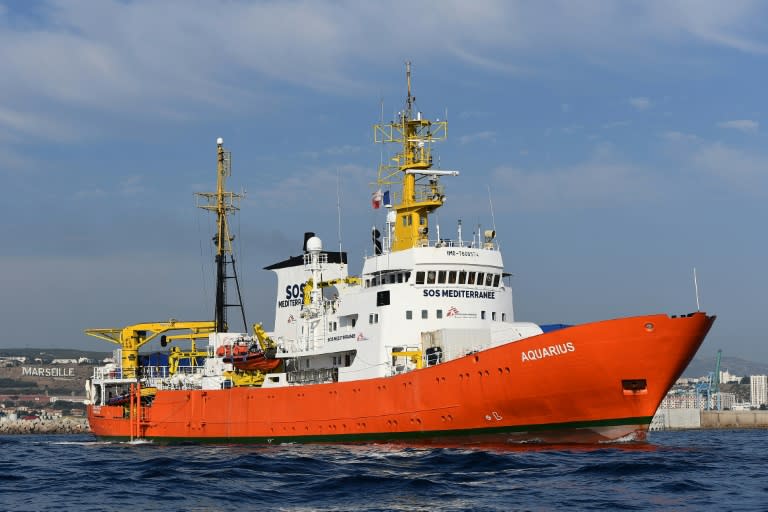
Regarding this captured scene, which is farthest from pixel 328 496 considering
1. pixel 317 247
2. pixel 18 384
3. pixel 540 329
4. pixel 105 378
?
pixel 18 384

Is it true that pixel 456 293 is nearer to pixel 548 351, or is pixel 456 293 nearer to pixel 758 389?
pixel 548 351

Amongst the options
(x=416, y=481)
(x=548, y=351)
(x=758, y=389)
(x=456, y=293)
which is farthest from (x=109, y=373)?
(x=758, y=389)

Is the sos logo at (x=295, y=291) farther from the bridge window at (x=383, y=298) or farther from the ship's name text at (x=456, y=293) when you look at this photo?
the ship's name text at (x=456, y=293)

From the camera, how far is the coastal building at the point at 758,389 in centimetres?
18338

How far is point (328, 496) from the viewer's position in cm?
2116

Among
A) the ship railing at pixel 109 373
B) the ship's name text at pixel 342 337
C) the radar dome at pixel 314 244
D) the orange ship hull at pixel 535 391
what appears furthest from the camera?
the ship railing at pixel 109 373

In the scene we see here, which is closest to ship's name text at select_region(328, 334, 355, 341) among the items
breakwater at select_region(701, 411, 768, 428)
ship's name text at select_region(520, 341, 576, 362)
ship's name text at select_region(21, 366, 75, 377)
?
ship's name text at select_region(520, 341, 576, 362)

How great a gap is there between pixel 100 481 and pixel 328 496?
7593 millimetres

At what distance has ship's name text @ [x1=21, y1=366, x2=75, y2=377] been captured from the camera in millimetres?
190625

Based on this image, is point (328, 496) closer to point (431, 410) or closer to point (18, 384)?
point (431, 410)

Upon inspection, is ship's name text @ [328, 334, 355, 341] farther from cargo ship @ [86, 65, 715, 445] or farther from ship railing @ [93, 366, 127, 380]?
ship railing @ [93, 366, 127, 380]

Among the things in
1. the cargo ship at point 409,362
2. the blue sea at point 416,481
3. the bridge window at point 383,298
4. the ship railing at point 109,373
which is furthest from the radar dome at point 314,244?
the ship railing at point 109,373

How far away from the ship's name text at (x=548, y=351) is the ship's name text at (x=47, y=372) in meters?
176

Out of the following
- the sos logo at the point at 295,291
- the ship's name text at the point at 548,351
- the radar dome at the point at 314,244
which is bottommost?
the ship's name text at the point at 548,351
